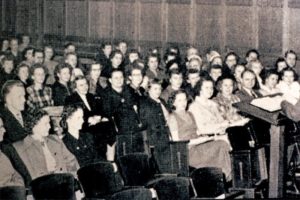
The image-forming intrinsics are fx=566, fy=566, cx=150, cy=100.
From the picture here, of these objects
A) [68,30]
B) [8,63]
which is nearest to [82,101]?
[8,63]

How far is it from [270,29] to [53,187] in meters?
6.54

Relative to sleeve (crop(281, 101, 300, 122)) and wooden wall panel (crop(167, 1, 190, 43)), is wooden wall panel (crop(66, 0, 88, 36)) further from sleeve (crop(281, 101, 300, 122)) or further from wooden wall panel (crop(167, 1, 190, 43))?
sleeve (crop(281, 101, 300, 122))

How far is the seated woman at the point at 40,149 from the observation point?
16.0 ft

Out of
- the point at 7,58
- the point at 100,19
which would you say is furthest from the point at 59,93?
the point at 100,19

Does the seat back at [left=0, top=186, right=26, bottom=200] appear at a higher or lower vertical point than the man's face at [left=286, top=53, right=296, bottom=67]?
lower

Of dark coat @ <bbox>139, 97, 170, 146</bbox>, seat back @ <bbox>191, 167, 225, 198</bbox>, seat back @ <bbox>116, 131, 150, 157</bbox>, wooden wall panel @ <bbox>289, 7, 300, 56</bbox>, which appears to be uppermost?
→ wooden wall panel @ <bbox>289, 7, 300, 56</bbox>

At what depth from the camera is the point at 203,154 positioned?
6277mm

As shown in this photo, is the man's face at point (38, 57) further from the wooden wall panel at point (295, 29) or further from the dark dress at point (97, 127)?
the wooden wall panel at point (295, 29)

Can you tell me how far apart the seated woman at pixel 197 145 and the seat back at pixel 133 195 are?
7.76 ft

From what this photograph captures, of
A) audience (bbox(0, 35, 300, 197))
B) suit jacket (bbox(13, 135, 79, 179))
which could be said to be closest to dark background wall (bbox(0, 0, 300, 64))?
audience (bbox(0, 35, 300, 197))

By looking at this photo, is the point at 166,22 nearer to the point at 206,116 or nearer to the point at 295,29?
the point at 295,29

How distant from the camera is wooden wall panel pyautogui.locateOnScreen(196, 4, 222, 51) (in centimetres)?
1045

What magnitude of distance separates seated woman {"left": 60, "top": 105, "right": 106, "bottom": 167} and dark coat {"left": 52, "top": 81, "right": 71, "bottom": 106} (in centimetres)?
169

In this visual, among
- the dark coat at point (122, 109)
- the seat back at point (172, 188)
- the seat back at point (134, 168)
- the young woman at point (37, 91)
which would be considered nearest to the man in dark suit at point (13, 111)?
the seat back at point (134, 168)
